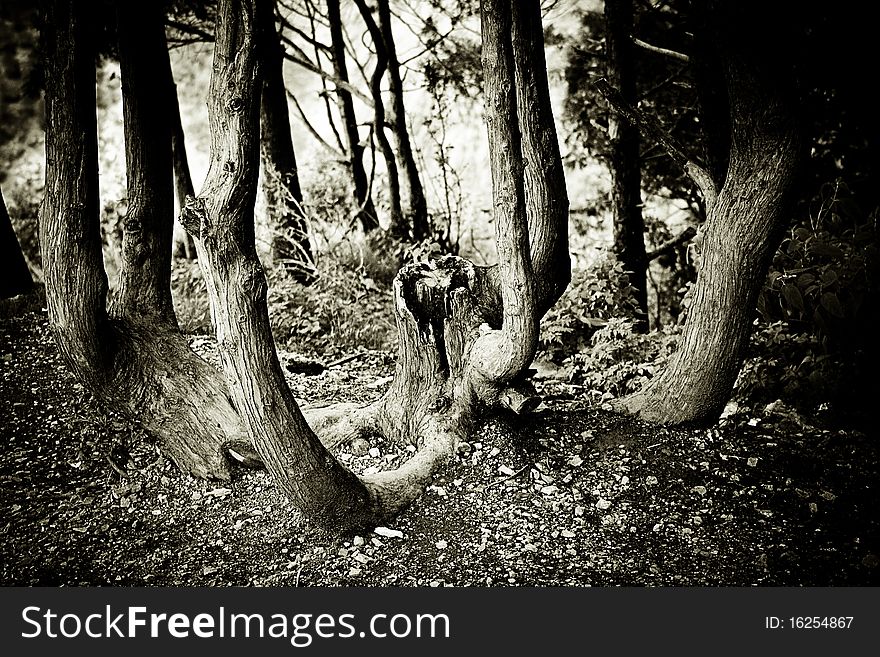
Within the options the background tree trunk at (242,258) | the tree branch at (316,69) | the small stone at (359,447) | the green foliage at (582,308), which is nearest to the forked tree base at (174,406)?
the small stone at (359,447)

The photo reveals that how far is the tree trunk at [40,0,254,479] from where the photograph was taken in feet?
8.80

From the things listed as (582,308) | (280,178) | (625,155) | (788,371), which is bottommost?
(788,371)

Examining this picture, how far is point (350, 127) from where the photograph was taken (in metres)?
7.30

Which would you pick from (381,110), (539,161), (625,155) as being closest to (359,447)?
(539,161)

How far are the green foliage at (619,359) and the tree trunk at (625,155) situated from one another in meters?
1.28

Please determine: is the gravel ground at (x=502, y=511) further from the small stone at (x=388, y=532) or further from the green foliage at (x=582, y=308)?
the green foliage at (x=582, y=308)

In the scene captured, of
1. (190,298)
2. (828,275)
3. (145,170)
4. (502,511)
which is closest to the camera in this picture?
(502,511)

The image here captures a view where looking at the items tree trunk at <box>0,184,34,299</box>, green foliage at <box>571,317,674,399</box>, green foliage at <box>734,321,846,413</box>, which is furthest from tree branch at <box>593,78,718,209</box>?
tree trunk at <box>0,184,34,299</box>

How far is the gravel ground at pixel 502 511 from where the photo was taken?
102 inches

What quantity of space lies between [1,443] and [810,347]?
3836 millimetres

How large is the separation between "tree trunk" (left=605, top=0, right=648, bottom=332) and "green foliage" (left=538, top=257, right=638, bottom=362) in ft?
2.75

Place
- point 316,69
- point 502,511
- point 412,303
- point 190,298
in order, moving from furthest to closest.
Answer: point 316,69
point 190,298
point 412,303
point 502,511

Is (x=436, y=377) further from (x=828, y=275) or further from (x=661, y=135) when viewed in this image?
(x=828, y=275)

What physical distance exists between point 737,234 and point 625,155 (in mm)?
2732
